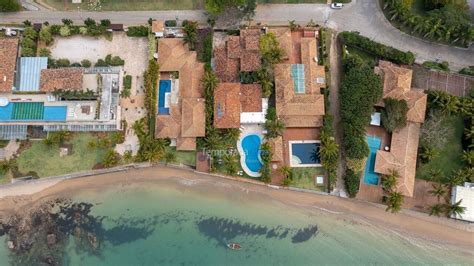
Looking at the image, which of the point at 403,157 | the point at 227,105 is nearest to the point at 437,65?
the point at 403,157

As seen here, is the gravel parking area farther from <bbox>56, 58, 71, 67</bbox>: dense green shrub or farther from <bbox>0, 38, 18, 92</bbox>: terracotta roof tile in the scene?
<bbox>0, 38, 18, 92</bbox>: terracotta roof tile

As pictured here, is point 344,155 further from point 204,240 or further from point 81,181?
point 81,181

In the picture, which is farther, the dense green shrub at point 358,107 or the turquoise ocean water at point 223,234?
the turquoise ocean water at point 223,234

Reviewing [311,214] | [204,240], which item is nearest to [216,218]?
[204,240]

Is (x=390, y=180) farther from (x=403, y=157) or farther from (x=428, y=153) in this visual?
(x=428, y=153)

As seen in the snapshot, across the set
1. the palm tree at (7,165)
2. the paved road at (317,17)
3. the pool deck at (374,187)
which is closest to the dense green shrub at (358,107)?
the pool deck at (374,187)

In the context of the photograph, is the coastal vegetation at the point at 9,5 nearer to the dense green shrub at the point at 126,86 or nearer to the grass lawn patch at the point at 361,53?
the dense green shrub at the point at 126,86
